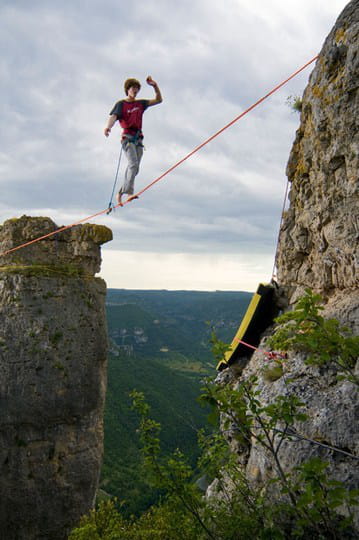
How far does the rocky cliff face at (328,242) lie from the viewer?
4820 millimetres

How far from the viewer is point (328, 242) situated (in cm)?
661

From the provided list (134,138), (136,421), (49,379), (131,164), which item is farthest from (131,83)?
(136,421)

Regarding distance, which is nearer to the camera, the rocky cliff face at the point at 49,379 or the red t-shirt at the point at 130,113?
the red t-shirt at the point at 130,113

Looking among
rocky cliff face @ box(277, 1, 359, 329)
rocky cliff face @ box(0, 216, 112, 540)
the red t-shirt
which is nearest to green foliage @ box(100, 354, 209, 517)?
rocky cliff face @ box(0, 216, 112, 540)

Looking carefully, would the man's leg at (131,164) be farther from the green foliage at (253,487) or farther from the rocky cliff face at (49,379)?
the green foliage at (253,487)

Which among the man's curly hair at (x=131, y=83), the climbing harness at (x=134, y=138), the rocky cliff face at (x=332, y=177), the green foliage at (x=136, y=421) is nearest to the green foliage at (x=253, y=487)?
the rocky cliff face at (x=332, y=177)

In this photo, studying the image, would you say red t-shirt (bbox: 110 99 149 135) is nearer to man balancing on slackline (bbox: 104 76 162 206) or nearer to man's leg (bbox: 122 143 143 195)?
man balancing on slackline (bbox: 104 76 162 206)

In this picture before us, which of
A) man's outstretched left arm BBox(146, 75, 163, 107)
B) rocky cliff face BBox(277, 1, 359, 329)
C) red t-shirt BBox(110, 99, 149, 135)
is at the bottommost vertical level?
rocky cliff face BBox(277, 1, 359, 329)

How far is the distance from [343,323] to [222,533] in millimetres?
3434

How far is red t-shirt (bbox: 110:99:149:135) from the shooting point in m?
9.00

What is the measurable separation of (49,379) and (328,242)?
26.5 feet

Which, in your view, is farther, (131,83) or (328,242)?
(131,83)

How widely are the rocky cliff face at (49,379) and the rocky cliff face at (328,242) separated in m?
5.43

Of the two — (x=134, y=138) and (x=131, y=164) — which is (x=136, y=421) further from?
(x=134, y=138)
